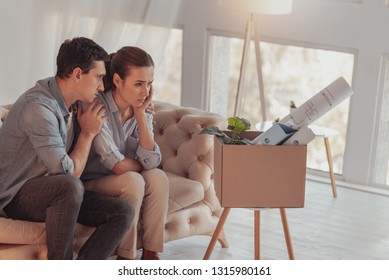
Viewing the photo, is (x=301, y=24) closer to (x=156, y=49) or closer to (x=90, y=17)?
(x=156, y=49)

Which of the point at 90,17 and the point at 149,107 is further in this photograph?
the point at 90,17

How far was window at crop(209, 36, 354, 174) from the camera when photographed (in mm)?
4988

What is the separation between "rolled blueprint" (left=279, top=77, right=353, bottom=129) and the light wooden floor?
94cm

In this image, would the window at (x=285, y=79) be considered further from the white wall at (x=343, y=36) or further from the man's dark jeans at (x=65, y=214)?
the man's dark jeans at (x=65, y=214)

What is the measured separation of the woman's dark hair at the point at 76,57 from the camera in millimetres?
2889

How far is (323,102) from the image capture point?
2920 millimetres

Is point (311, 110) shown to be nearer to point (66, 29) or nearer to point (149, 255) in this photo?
point (149, 255)

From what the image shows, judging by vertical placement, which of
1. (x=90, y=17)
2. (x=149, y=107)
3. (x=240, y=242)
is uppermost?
(x=90, y=17)

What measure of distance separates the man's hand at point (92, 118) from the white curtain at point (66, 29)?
2.22 meters

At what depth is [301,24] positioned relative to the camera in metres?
4.98

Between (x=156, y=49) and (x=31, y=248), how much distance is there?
2798 mm

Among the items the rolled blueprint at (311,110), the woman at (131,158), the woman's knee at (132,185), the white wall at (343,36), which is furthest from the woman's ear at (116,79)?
the white wall at (343,36)

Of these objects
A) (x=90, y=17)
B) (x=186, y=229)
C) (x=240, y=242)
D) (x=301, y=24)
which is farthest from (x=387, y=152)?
(x=90, y=17)

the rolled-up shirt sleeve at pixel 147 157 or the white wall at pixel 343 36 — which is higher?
the white wall at pixel 343 36
